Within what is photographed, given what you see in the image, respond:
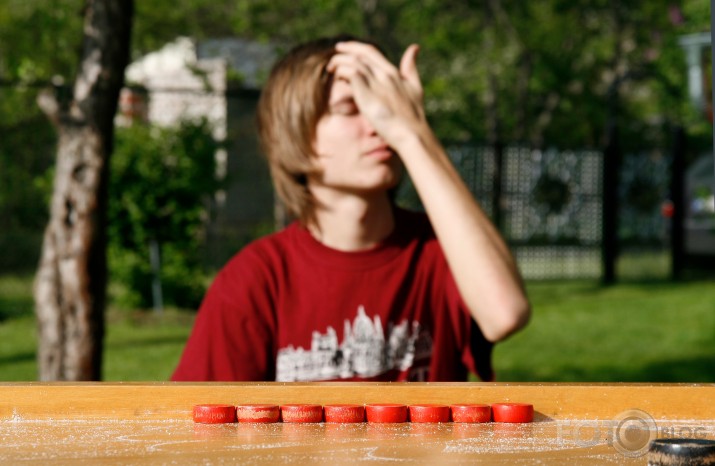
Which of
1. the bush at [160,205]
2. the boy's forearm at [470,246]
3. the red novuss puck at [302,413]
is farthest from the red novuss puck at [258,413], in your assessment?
the bush at [160,205]

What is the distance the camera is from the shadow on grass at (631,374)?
7.96m

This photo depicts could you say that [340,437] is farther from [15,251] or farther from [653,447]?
[15,251]

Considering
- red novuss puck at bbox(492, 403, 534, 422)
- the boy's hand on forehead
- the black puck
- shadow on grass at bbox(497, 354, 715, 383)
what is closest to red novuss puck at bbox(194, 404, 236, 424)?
red novuss puck at bbox(492, 403, 534, 422)

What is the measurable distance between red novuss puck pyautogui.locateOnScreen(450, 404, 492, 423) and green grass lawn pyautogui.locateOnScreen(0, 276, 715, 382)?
19.7ft

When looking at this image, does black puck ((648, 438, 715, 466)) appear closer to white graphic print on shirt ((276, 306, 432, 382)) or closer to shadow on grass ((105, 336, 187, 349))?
white graphic print on shirt ((276, 306, 432, 382))

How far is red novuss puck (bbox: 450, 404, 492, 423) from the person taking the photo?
1794 mm

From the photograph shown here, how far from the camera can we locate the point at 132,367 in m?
8.15

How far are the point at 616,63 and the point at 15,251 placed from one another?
14.6 meters

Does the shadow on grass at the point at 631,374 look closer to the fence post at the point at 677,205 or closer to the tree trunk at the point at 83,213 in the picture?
the tree trunk at the point at 83,213

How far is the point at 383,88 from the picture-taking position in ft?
8.64

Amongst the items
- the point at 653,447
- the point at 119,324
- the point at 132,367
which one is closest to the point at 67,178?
the point at 132,367

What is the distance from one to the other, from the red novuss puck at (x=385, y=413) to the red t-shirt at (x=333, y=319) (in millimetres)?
803

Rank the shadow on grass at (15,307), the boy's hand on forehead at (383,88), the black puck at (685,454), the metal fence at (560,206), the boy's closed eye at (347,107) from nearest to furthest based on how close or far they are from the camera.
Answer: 1. the black puck at (685,454)
2. the boy's hand on forehead at (383,88)
3. the boy's closed eye at (347,107)
4. the shadow on grass at (15,307)
5. the metal fence at (560,206)

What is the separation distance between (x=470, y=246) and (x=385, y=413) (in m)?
0.75
